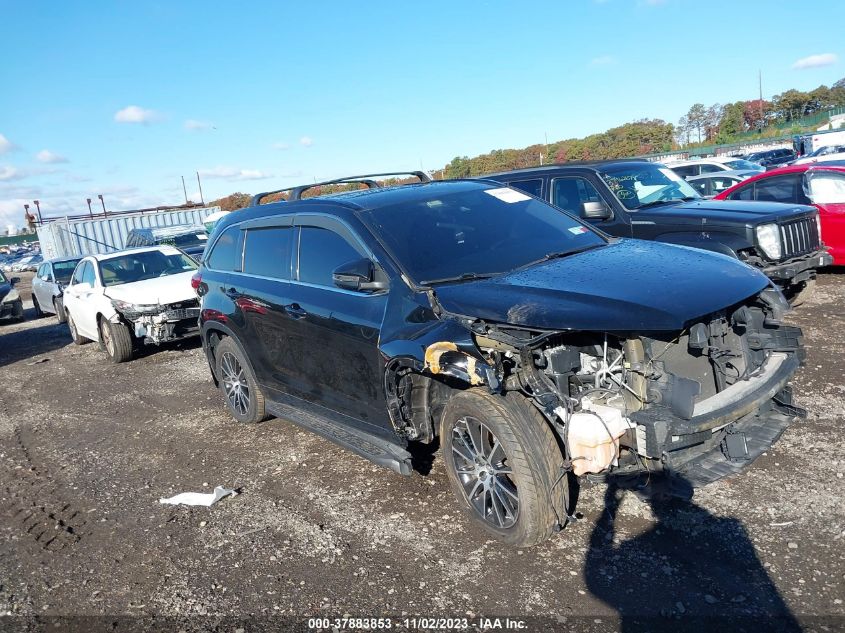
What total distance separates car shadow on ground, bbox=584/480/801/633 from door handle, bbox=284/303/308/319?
93.3 inches

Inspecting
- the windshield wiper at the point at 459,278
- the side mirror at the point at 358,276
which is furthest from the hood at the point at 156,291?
the windshield wiper at the point at 459,278

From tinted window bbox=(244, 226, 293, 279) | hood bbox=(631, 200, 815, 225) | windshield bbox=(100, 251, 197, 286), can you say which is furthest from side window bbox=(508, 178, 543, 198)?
windshield bbox=(100, 251, 197, 286)

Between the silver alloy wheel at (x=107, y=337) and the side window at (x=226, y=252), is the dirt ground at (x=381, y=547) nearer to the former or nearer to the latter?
the side window at (x=226, y=252)

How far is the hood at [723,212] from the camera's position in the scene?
7.21m

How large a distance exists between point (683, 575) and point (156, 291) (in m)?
8.47

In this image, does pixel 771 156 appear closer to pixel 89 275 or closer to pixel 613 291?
pixel 89 275

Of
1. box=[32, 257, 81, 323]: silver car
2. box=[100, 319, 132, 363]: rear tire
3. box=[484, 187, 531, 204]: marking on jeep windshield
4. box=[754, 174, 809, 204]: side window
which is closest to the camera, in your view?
box=[484, 187, 531, 204]: marking on jeep windshield

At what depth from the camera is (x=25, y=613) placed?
3602 mm

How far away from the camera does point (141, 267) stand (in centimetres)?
1089

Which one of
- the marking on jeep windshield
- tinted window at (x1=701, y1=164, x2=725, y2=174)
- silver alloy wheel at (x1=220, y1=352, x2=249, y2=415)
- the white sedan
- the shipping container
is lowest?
silver alloy wheel at (x1=220, y1=352, x2=249, y2=415)

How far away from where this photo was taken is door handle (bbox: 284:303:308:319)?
474cm

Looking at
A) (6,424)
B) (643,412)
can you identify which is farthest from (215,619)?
(6,424)

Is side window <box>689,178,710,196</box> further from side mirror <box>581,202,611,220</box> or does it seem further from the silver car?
the silver car

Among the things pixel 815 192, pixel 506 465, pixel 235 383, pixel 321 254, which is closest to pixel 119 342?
pixel 235 383
